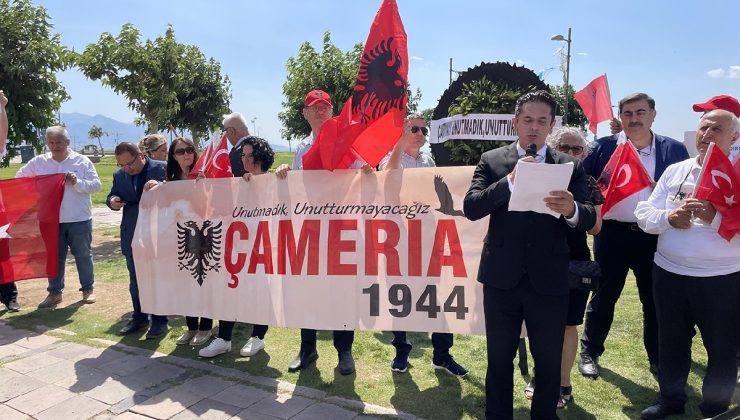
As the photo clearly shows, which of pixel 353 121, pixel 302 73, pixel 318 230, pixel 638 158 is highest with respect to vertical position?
pixel 302 73

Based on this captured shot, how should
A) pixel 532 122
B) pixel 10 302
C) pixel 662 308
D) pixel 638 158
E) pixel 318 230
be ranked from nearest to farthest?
pixel 532 122 → pixel 662 308 → pixel 638 158 → pixel 318 230 → pixel 10 302

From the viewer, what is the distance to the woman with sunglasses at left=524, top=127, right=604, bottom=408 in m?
3.21

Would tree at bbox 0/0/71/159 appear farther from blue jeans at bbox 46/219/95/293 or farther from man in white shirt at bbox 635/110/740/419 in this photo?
man in white shirt at bbox 635/110/740/419

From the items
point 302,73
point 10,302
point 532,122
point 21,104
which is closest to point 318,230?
point 532,122

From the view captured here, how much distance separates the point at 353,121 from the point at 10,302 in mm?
5284

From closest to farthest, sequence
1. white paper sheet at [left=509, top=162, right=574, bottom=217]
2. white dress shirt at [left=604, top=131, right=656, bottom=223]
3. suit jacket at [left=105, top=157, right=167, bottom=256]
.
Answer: white paper sheet at [left=509, top=162, right=574, bottom=217] → white dress shirt at [left=604, top=131, right=656, bottom=223] → suit jacket at [left=105, top=157, right=167, bottom=256]

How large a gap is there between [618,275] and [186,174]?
164 inches

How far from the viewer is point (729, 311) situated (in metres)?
3.00

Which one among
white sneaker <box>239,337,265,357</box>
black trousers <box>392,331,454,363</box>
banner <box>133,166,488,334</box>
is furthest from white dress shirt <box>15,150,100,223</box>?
black trousers <box>392,331,454,363</box>

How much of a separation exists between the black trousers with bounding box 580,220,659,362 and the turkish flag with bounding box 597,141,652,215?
26 cm

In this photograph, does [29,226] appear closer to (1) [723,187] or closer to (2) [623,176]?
(2) [623,176]

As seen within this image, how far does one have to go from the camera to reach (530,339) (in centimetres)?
278

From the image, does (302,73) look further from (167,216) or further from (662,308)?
(662,308)

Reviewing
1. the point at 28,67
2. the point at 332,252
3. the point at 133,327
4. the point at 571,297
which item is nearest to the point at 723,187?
the point at 571,297
